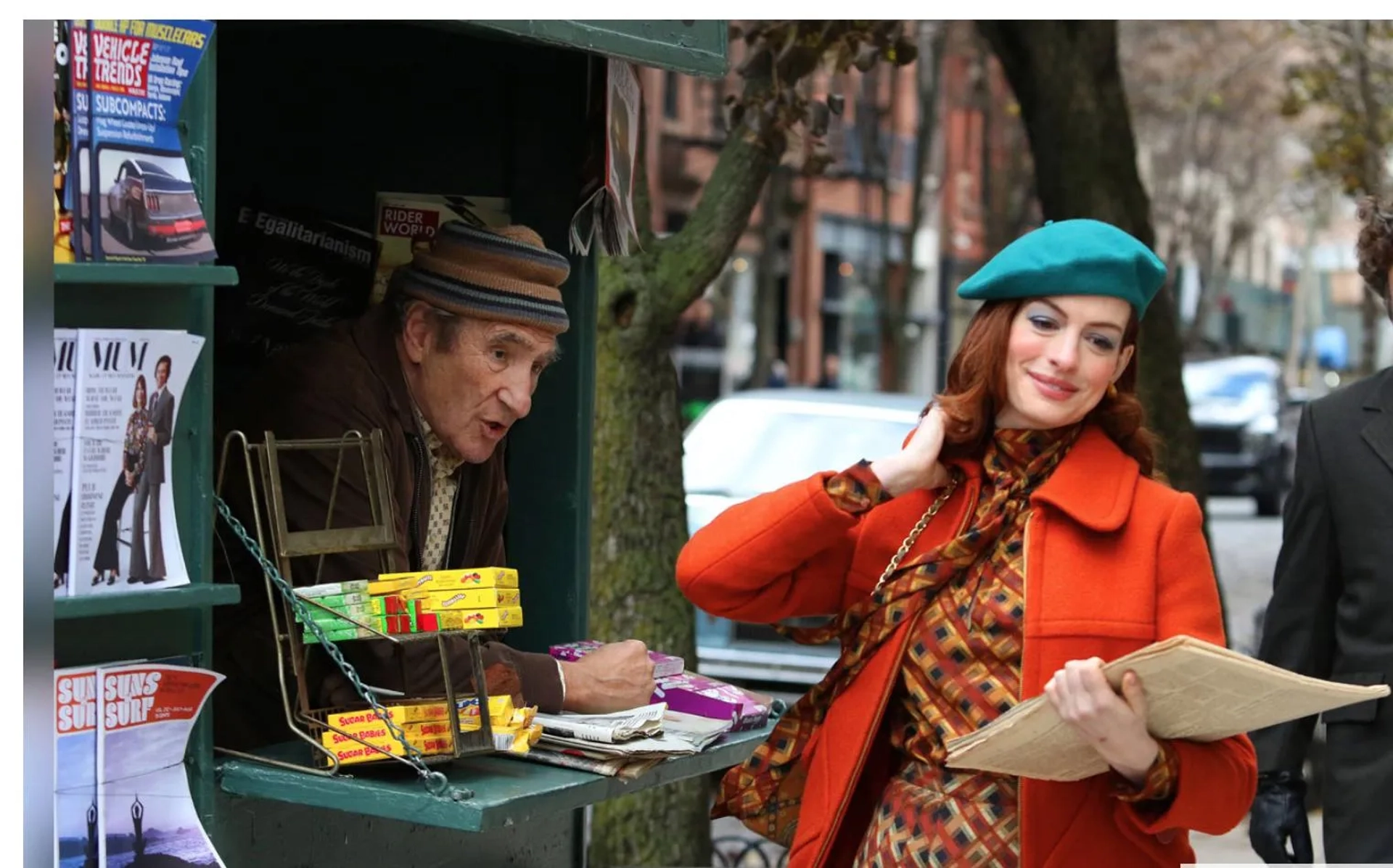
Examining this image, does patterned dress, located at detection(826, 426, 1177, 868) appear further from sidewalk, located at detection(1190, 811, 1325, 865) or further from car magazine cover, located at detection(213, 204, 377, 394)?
sidewalk, located at detection(1190, 811, 1325, 865)

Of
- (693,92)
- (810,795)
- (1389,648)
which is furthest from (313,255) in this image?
(693,92)

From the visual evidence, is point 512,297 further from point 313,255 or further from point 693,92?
point 693,92

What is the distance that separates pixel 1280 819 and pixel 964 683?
125cm

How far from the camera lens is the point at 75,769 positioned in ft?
8.60

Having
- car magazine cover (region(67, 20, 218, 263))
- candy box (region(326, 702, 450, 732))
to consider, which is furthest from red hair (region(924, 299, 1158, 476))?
car magazine cover (region(67, 20, 218, 263))

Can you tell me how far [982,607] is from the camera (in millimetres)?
3033

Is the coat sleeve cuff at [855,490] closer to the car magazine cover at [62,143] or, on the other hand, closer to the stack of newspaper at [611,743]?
the stack of newspaper at [611,743]

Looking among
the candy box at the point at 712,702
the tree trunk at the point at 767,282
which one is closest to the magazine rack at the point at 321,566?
the candy box at the point at 712,702

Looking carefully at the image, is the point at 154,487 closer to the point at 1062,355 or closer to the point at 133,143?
the point at 133,143

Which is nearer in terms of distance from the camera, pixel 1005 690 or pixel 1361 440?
pixel 1005 690

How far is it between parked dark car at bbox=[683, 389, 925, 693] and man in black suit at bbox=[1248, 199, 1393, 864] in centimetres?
462

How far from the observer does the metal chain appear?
9.25 feet

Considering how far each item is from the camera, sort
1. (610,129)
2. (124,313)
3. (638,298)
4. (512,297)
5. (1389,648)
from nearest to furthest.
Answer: (124,313)
(512,297)
(1389,648)
(610,129)
(638,298)

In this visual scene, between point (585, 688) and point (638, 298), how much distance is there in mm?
2629
